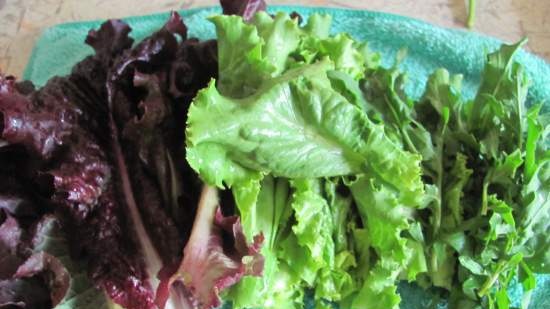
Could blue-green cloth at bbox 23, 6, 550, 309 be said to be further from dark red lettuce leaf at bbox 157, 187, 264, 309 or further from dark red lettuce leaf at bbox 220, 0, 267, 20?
dark red lettuce leaf at bbox 157, 187, 264, 309

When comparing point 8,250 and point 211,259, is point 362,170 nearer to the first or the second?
point 211,259

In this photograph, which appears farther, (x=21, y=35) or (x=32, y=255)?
(x=21, y=35)

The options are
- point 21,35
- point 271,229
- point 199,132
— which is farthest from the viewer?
point 21,35

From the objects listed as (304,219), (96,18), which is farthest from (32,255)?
(96,18)

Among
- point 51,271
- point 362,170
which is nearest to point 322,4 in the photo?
point 362,170

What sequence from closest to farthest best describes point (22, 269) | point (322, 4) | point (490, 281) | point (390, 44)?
1. point (22, 269)
2. point (490, 281)
3. point (390, 44)
4. point (322, 4)

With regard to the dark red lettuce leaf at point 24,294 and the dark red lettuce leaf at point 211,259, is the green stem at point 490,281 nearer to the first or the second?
the dark red lettuce leaf at point 211,259

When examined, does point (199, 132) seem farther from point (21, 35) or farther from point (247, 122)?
point (21, 35)
